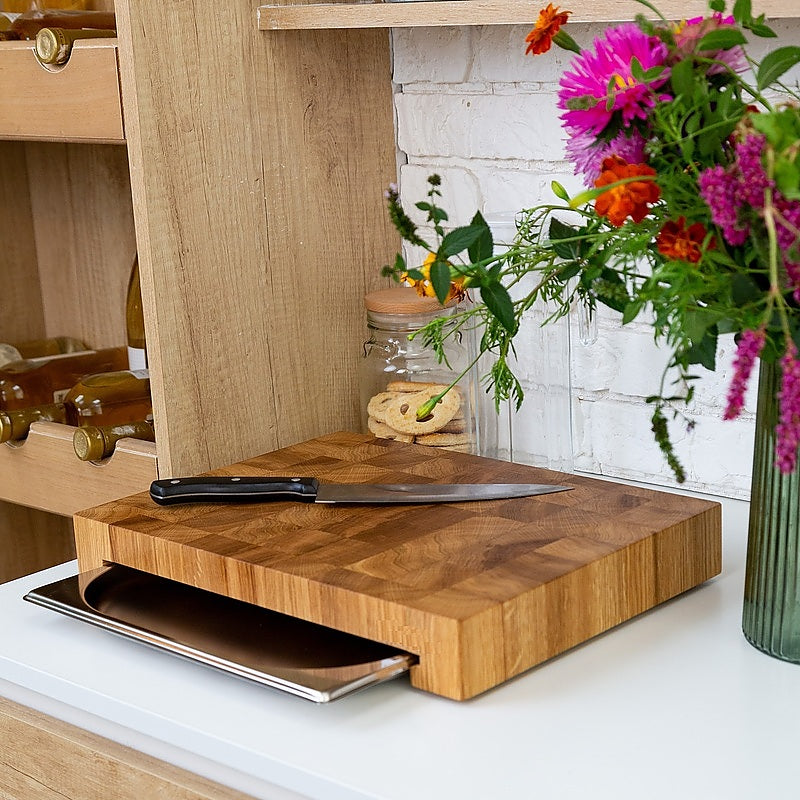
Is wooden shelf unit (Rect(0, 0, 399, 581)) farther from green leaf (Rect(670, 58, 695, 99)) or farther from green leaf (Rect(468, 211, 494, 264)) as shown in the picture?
green leaf (Rect(670, 58, 695, 99))

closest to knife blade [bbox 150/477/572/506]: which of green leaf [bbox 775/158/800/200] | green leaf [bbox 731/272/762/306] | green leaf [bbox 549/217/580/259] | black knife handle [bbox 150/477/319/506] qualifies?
black knife handle [bbox 150/477/319/506]

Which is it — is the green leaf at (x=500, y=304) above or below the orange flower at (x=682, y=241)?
below

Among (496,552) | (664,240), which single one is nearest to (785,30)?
(664,240)

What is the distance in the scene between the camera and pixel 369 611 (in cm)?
87

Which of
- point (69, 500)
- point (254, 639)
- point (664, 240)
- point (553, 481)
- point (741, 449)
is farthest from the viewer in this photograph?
point (69, 500)

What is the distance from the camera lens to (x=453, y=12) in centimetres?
114

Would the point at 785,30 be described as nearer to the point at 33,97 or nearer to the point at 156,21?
the point at 156,21

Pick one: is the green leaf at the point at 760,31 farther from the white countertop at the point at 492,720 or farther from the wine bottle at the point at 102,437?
the wine bottle at the point at 102,437

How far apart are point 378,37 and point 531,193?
0.27 m

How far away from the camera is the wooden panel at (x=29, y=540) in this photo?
1.78 meters

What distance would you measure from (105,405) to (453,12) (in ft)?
2.08

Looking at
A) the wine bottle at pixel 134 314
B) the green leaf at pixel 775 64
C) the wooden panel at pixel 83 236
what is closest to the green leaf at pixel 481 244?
the green leaf at pixel 775 64

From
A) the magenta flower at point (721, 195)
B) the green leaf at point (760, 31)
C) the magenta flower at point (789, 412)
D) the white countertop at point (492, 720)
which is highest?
the green leaf at point (760, 31)

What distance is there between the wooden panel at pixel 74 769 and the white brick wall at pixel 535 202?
1.97ft
